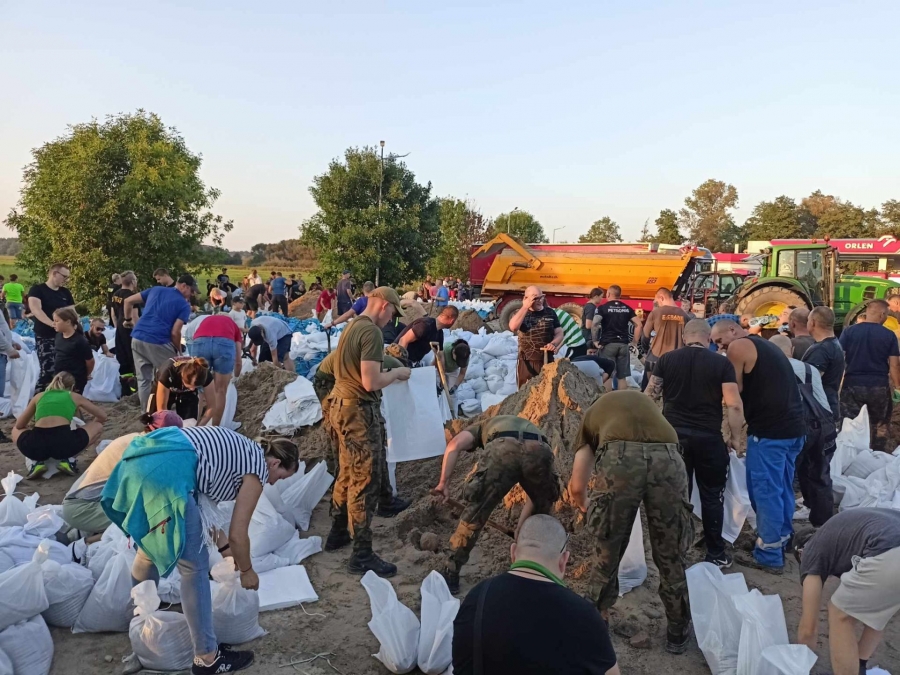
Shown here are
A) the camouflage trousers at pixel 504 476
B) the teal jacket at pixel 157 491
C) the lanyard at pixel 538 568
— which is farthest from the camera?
the camouflage trousers at pixel 504 476

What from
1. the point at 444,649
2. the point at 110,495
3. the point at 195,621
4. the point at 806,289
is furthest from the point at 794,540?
the point at 806,289

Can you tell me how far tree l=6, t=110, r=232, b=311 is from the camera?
1756 centimetres

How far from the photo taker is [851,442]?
533 cm

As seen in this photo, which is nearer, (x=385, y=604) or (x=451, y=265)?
(x=385, y=604)

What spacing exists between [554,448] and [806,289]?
31.7 ft

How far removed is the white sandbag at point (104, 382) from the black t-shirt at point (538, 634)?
7.68 m

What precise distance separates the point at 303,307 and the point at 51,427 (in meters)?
14.7

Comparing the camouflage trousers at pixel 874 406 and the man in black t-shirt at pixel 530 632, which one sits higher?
the man in black t-shirt at pixel 530 632

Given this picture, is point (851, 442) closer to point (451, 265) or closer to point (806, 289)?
point (806, 289)

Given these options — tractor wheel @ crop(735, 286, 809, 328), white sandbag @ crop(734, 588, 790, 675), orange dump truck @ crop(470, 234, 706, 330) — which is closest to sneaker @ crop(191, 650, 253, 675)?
→ white sandbag @ crop(734, 588, 790, 675)

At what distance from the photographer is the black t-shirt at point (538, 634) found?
161 centimetres

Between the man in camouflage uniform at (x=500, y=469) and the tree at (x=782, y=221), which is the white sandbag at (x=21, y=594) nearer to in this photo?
the man in camouflage uniform at (x=500, y=469)

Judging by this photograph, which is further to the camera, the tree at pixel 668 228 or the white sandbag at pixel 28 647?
the tree at pixel 668 228

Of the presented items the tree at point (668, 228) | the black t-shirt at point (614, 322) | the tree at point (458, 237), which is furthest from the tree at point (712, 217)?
the black t-shirt at point (614, 322)
